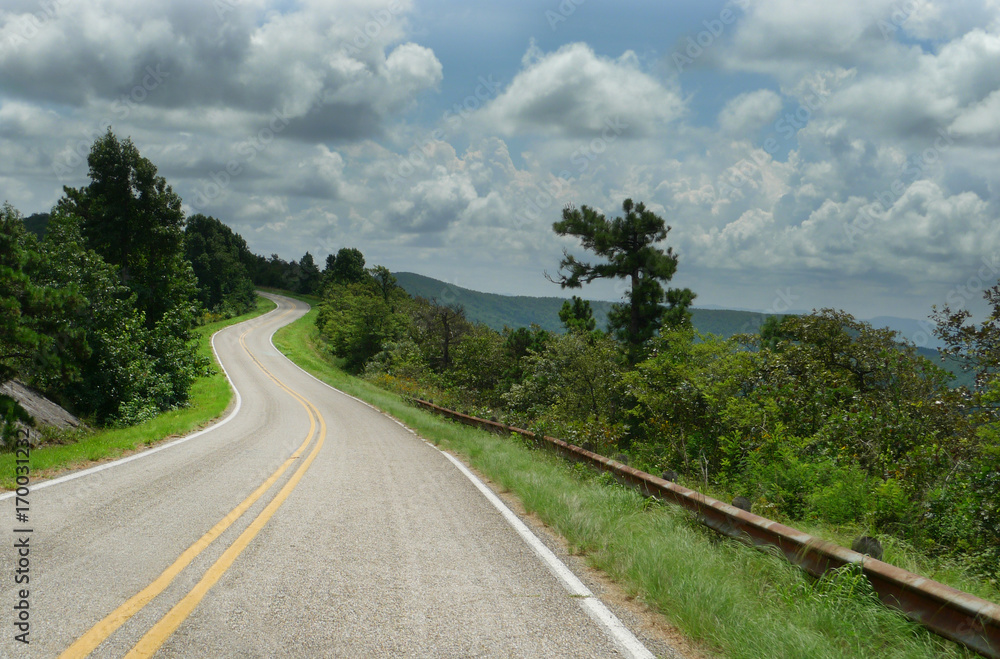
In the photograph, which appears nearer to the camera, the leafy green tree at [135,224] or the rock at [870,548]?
the rock at [870,548]

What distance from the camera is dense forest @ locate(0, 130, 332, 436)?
452 inches

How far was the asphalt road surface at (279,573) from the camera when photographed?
345 cm

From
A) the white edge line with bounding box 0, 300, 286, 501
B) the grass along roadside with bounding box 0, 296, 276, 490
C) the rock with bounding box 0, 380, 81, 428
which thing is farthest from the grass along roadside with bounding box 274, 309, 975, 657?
the rock with bounding box 0, 380, 81, 428

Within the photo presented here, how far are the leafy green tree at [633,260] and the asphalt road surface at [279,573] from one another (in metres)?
19.2

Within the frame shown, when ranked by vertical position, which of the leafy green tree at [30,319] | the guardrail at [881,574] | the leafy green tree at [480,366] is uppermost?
the leafy green tree at [30,319]

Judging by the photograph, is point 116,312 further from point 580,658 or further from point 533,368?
point 580,658

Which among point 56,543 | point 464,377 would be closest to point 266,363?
point 464,377

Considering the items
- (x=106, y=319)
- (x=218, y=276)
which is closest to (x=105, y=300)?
(x=106, y=319)

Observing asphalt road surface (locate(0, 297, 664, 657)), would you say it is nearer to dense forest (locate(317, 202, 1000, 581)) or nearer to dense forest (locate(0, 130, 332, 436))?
dense forest (locate(317, 202, 1000, 581))

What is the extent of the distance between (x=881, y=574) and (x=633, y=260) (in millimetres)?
23762

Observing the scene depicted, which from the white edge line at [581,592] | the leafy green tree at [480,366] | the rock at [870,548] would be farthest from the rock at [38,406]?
the leafy green tree at [480,366]

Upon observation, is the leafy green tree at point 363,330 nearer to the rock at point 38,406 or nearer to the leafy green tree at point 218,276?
the leafy green tree at point 218,276

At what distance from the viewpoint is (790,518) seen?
6.95 meters

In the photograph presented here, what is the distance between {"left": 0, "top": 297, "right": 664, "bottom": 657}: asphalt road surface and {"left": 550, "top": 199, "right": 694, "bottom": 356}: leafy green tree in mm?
19236
